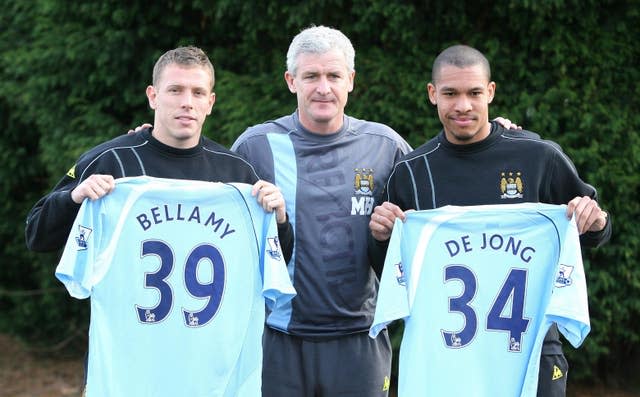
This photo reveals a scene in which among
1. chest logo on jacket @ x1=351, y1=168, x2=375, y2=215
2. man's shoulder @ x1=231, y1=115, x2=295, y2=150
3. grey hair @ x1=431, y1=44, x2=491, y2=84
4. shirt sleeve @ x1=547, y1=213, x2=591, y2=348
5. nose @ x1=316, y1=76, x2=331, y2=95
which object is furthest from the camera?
man's shoulder @ x1=231, y1=115, x2=295, y2=150

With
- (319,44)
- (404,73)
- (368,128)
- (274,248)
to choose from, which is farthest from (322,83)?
(404,73)

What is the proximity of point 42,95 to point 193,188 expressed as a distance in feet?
12.6

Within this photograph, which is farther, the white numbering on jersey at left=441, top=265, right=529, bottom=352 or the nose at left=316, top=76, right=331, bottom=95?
the nose at left=316, top=76, right=331, bottom=95

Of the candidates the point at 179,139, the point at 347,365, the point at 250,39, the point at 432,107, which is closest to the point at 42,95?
the point at 250,39

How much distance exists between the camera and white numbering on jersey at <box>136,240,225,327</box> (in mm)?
3836

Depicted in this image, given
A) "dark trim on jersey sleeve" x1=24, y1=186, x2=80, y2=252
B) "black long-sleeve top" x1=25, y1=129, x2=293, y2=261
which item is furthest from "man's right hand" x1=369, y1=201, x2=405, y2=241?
"dark trim on jersey sleeve" x1=24, y1=186, x2=80, y2=252

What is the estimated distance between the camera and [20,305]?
8492mm

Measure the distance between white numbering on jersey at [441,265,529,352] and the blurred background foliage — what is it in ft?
7.01

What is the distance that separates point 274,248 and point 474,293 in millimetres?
888

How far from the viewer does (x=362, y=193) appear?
4.19 meters

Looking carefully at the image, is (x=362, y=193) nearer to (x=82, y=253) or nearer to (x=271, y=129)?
(x=271, y=129)

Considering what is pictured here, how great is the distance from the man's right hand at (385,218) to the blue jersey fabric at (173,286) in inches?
17.4

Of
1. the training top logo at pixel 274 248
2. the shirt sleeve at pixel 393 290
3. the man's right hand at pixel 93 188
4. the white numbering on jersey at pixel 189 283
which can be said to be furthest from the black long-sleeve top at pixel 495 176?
the man's right hand at pixel 93 188

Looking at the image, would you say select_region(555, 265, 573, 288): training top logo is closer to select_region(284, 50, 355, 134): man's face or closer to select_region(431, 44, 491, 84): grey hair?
select_region(431, 44, 491, 84): grey hair
